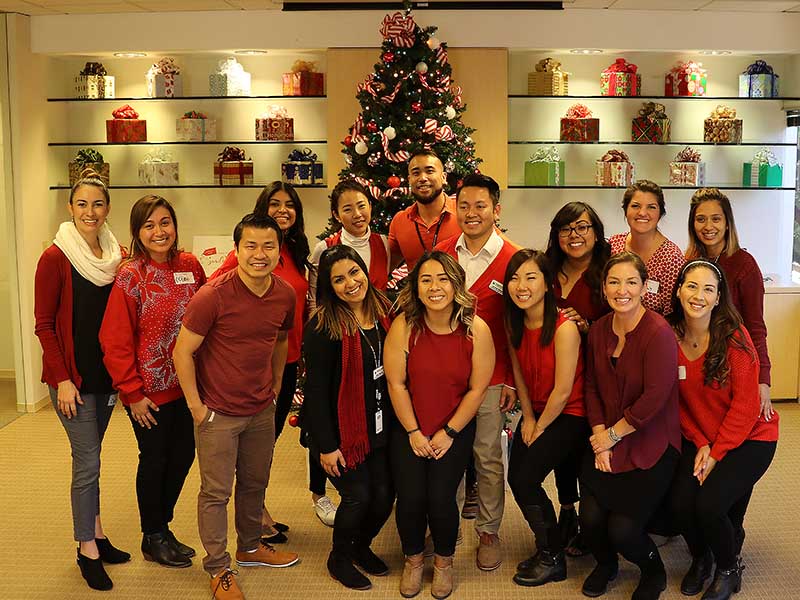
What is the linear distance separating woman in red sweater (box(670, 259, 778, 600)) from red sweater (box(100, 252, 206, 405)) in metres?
1.90

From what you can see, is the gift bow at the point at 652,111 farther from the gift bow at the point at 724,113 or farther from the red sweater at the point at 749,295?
the red sweater at the point at 749,295

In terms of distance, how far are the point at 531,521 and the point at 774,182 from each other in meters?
3.76

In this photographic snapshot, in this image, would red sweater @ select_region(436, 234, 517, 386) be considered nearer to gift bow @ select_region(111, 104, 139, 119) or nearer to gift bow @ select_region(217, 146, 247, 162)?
gift bow @ select_region(217, 146, 247, 162)

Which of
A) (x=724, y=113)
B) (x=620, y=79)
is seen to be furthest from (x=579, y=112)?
(x=724, y=113)

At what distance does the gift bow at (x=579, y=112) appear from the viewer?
623 cm

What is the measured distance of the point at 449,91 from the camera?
542 centimetres

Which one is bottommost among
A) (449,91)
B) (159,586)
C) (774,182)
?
(159,586)

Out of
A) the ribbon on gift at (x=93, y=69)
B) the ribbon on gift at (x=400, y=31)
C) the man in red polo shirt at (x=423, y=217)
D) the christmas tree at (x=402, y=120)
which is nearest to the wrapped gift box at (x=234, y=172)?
the ribbon on gift at (x=93, y=69)

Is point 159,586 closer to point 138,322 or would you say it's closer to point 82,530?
point 82,530

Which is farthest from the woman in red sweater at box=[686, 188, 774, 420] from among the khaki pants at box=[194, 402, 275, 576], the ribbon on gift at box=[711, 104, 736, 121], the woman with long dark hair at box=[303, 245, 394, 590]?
the ribbon on gift at box=[711, 104, 736, 121]

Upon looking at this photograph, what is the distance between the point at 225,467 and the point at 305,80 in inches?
134

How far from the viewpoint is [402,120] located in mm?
5297

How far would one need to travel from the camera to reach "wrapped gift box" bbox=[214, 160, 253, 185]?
6340 mm

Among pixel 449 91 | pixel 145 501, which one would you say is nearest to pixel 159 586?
pixel 145 501
